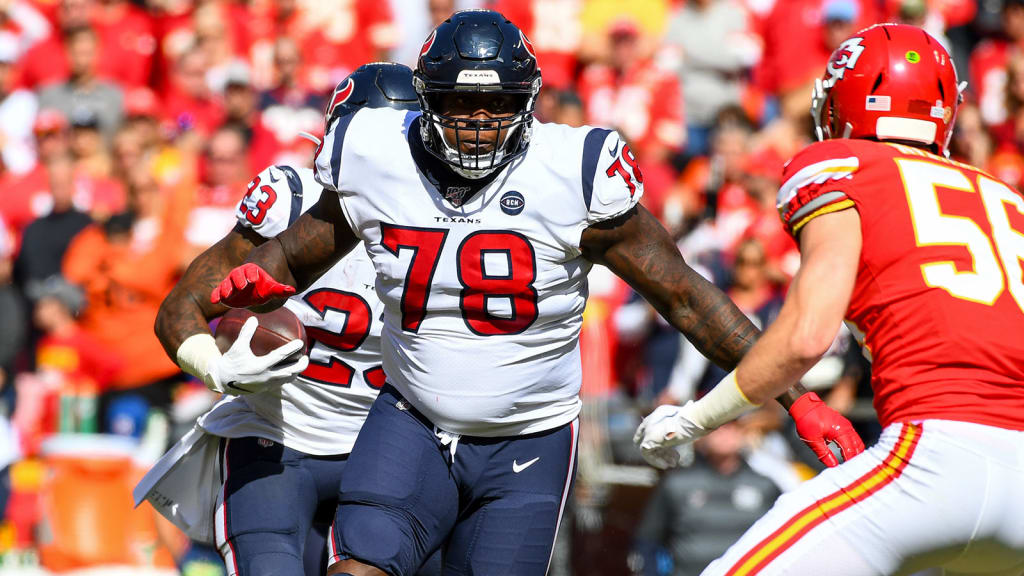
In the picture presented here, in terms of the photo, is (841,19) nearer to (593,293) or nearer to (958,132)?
(958,132)

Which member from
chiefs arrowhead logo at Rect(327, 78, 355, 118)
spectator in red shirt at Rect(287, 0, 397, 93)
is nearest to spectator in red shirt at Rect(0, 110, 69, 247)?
spectator in red shirt at Rect(287, 0, 397, 93)

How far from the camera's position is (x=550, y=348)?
379cm

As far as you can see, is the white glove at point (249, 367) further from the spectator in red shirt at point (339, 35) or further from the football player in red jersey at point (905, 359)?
the spectator in red shirt at point (339, 35)

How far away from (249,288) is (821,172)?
1482mm

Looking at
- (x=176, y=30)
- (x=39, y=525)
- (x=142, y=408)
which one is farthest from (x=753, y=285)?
(x=176, y=30)

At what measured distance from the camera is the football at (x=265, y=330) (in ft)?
13.0

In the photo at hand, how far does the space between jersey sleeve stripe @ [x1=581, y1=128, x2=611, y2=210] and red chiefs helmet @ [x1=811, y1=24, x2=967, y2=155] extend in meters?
0.63

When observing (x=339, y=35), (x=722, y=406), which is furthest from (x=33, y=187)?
(x=722, y=406)

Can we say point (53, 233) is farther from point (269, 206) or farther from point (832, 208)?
point (832, 208)

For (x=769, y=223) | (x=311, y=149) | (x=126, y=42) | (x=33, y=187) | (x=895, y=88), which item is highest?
(x=895, y=88)

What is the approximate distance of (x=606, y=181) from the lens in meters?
3.62

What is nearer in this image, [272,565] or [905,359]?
[905,359]

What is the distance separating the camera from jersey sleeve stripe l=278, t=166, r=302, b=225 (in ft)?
13.8

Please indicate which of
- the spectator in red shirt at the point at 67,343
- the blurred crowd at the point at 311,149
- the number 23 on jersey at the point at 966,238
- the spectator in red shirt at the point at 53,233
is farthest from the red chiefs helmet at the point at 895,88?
the spectator in red shirt at the point at 53,233
